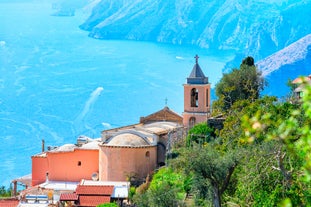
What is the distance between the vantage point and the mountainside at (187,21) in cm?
12481

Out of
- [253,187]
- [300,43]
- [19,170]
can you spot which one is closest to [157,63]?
[300,43]

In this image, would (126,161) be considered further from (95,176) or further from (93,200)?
(93,200)

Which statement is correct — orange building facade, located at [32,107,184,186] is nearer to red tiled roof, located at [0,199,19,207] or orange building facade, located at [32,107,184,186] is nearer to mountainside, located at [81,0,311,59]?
red tiled roof, located at [0,199,19,207]

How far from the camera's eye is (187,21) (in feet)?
439

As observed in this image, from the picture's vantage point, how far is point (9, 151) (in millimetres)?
52250

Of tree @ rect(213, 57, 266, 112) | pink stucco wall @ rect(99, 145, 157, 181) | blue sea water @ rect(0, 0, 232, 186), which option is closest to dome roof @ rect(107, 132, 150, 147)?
pink stucco wall @ rect(99, 145, 157, 181)

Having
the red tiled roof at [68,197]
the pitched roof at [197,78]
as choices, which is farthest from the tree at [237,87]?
the red tiled roof at [68,197]

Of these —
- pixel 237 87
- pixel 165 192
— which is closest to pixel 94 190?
pixel 237 87

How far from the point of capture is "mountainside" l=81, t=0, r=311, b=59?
125 m

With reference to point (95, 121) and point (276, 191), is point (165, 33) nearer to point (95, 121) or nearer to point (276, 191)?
point (95, 121)

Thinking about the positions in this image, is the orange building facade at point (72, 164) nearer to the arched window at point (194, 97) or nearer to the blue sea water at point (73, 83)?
the arched window at point (194, 97)

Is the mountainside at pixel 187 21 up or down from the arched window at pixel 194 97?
up

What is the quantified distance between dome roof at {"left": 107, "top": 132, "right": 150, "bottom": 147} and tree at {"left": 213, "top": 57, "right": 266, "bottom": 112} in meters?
2.47

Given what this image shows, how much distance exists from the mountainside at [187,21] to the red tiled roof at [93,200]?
9405cm
